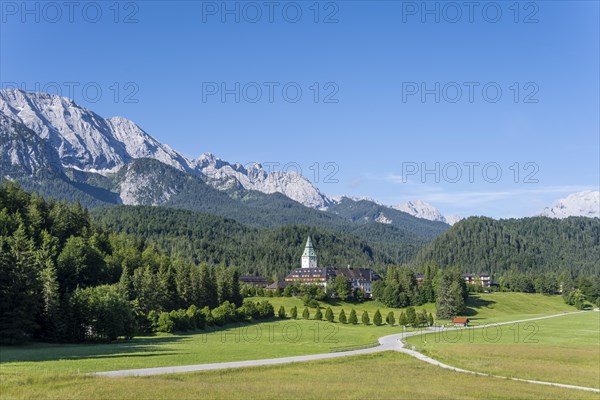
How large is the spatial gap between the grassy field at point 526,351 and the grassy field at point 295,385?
6436 millimetres

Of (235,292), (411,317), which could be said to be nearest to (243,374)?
(411,317)

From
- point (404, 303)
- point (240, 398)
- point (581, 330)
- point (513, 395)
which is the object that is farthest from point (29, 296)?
point (404, 303)

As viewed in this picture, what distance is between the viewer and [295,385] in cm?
4731

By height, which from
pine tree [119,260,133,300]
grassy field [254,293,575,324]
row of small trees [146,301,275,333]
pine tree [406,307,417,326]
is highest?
pine tree [119,260,133,300]

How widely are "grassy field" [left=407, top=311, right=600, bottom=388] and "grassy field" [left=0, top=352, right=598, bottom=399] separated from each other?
644cm

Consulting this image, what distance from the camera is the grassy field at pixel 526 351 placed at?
6050 cm

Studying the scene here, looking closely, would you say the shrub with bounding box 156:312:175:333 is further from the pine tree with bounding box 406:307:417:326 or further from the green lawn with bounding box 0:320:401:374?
the pine tree with bounding box 406:307:417:326

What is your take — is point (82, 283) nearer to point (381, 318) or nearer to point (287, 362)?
point (287, 362)

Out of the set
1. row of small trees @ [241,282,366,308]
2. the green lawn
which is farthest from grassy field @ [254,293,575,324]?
the green lawn

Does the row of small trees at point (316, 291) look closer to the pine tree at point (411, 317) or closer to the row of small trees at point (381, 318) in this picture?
the row of small trees at point (381, 318)

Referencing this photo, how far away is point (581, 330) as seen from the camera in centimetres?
11369

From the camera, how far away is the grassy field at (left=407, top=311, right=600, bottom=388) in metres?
A: 60.5

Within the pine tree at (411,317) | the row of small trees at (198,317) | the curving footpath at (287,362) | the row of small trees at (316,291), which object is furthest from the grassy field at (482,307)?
the curving footpath at (287,362)

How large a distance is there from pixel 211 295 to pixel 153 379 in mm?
88704
